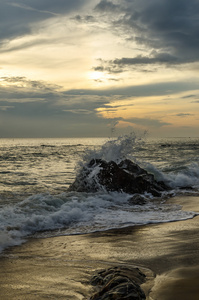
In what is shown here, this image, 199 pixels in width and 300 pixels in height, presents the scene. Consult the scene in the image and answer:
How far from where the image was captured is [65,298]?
10.4 feet

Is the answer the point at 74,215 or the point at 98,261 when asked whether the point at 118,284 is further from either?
the point at 74,215

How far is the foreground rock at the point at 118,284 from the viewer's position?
114 inches

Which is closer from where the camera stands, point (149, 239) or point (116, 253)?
point (116, 253)

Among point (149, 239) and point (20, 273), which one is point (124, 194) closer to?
point (149, 239)

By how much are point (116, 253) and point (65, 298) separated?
5.66 ft

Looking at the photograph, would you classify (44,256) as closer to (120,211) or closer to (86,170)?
(120,211)

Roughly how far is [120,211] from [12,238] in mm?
3722

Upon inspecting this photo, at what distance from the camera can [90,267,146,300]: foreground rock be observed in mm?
2906

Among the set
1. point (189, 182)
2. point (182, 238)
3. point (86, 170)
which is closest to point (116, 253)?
point (182, 238)

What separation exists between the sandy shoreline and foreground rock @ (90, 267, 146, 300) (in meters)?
0.15

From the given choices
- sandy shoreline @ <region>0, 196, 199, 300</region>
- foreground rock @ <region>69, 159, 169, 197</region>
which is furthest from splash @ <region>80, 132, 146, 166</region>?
sandy shoreline @ <region>0, 196, 199, 300</region>

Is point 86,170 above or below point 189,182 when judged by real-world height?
above

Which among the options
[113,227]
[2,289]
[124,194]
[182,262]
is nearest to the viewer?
[2,289]

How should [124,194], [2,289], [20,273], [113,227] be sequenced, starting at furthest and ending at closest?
[124,194] < [113,227] < [20,273] < [2,289]
